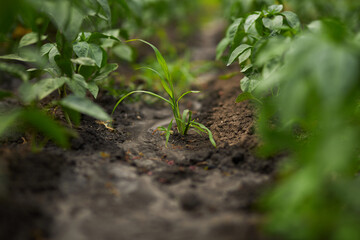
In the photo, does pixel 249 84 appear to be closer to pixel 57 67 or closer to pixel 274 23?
pixel 274 23

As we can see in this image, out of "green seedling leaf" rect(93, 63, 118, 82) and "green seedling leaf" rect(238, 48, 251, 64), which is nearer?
"green seedling leaf" rect(238, 48, 251, 64)

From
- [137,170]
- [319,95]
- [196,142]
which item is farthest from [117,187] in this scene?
[319,95]

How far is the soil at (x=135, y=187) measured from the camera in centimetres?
110

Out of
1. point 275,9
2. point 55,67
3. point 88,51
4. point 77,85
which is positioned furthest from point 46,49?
point 275,9

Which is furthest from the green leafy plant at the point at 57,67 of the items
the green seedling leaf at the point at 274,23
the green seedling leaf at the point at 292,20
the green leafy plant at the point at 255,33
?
the green seedling leaf at the point at 292,20

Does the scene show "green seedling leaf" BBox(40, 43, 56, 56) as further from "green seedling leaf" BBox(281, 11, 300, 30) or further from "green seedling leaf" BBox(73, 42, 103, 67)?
"green seedling leaf" BBox(281, 11, 300, 30)

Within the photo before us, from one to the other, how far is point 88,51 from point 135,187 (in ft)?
3.13

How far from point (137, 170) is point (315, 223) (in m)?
0.89

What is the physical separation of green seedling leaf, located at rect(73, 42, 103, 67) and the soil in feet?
1.48

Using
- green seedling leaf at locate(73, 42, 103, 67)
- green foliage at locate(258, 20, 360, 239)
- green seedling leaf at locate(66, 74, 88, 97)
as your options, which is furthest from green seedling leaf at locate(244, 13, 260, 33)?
green seedling leaf at locate(66, 74, 88, 97)

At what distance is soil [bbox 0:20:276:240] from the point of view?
1.10 m

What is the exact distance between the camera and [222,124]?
215 centimetres

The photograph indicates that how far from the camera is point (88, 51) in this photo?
6.11ft

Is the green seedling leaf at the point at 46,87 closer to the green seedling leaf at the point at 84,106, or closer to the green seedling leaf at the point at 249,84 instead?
the green seedling leaf at the point at 84,106
